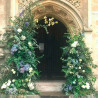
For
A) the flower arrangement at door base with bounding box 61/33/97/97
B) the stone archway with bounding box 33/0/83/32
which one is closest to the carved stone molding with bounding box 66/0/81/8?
the stone archway with bounding box 33/0/83/32

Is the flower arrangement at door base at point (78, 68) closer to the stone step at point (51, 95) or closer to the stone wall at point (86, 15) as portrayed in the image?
the stone step at point (51, 95)

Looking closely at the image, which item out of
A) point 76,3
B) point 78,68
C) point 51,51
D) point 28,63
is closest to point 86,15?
point 76,3

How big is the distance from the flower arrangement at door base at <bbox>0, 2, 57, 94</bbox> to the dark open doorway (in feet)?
8.38

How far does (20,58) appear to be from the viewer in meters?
5.24

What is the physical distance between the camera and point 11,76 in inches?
211

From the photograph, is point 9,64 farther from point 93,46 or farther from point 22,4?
point 93,46

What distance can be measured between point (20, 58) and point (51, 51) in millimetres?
3175

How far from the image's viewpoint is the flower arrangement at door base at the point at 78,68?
534 cm

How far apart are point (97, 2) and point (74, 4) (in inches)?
27.8

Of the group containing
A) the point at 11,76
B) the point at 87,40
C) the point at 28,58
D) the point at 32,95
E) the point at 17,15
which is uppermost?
the point at 17,15

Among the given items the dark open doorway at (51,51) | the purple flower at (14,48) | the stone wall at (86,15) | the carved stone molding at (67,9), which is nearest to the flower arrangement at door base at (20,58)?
the purple flower at (14,48)

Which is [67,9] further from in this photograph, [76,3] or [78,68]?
[78,68]

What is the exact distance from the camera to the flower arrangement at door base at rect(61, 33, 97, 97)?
534 centimetres

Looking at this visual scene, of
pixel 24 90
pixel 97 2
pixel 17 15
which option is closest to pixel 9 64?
pixel 24 90
